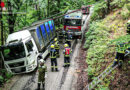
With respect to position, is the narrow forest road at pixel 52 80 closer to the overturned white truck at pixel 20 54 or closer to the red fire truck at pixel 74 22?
the overturned white truck at pixel 20 54

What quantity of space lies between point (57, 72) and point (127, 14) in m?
8.25

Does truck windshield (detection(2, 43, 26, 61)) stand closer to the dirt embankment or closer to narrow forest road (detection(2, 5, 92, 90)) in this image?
narrow forest road (detection(2, 5, 92, 90))

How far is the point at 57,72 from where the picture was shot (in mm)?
9250

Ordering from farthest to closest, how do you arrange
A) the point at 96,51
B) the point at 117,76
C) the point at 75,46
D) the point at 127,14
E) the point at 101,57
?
the point at 75,46 → the point at 127,14 → the point at 96,51 → the point at 101,57 → the point at 117,76

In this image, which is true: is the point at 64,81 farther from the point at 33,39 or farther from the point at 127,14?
the point at 127,14

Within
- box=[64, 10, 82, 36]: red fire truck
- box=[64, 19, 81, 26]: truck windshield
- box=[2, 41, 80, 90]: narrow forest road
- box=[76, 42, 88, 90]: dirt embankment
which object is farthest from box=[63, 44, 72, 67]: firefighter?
box=[64, 19, 81, 26]: truck windshield

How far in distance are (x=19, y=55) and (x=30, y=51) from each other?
83 centimetres

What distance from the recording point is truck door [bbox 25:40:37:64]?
8797 millimetres

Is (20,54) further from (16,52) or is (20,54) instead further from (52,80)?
(52,80)

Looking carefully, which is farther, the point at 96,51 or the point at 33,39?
the point at 33,39

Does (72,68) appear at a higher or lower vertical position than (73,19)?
lower

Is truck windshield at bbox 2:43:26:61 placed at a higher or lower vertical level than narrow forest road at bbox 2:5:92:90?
higher

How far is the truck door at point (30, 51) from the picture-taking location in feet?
28.9

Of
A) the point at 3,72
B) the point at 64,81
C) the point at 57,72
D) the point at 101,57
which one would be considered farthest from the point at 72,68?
the point at 3,72
